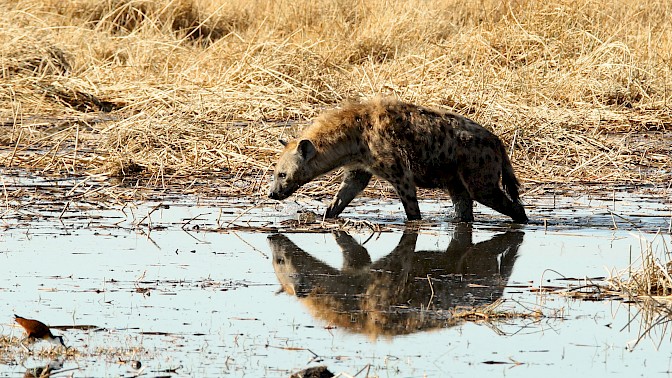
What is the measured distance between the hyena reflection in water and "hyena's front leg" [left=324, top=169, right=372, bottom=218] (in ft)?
2.41

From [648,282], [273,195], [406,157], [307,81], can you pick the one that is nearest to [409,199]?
[406,157]

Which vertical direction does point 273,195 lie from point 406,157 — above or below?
below

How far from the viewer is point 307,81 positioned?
1252 centimetres

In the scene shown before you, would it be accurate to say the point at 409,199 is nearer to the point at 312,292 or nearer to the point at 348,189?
the point at 348,189

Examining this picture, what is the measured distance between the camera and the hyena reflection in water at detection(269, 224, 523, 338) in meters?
4.94

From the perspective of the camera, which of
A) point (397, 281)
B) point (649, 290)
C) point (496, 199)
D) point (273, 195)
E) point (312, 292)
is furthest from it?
point (273, 195)

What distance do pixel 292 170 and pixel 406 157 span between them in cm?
76

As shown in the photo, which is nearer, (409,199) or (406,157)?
(409,199)

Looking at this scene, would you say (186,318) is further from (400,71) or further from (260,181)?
(400,71)

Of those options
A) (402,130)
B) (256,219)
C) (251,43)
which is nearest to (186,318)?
(256,219)

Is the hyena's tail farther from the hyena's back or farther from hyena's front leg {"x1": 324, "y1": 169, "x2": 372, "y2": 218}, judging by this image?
hyena's front leg {"x1": 324, "y1": 169, "x2": 372, "y2": 218}

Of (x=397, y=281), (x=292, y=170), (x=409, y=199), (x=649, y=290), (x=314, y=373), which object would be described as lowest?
(x=292, y=170)

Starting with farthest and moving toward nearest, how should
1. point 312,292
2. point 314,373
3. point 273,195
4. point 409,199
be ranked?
point 273,195, point 409,199, point 312,292, point 314,373

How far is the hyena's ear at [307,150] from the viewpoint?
8023mm
